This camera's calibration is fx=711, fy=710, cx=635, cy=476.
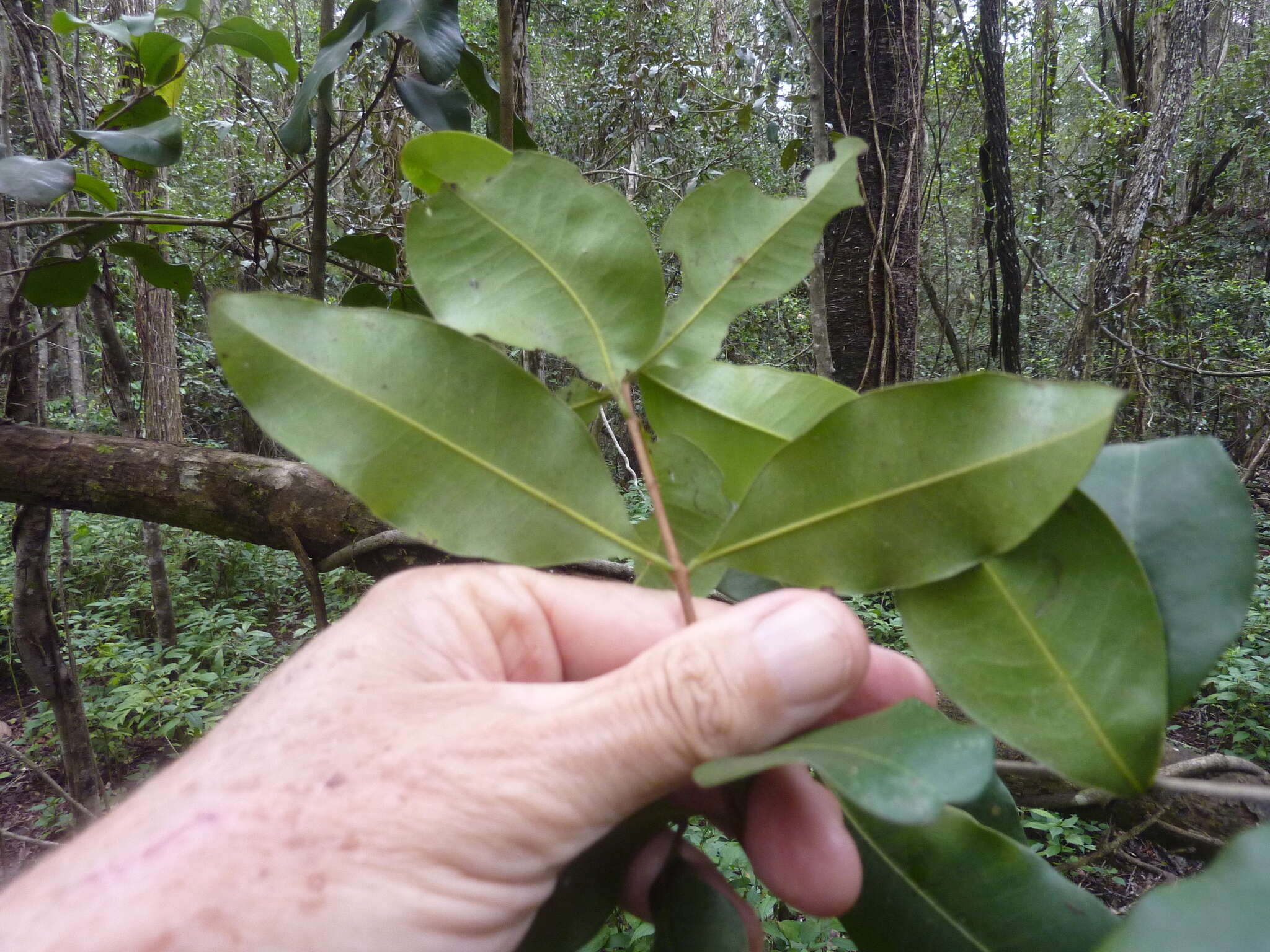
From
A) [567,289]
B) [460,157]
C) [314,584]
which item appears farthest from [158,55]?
[567,289]

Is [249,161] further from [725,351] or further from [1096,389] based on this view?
[1096,389]

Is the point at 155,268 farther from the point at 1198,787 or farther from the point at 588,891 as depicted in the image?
the point at 1198,787

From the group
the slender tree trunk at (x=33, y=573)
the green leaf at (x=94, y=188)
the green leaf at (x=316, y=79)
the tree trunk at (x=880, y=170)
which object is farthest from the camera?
the tree trunk at (x=880, y=170)

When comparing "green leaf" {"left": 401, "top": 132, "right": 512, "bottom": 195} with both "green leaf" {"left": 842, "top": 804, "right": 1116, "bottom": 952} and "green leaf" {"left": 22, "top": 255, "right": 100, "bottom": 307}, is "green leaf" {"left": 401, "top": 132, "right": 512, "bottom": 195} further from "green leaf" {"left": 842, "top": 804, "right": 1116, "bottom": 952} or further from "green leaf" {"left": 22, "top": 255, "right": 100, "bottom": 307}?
"green leaf" {"left": 22, "top": 255, "right": 100, "bottom": 307}

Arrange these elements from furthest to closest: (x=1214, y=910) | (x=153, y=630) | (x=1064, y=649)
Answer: (x=153, y=630) < (x=1064, y=649) < (x=1214, y=910)

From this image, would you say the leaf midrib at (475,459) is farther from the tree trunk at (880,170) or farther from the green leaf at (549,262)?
the tree trunk at (880,170)

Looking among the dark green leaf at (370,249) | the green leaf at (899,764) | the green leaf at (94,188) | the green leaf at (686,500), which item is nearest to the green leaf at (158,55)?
the green leaf at (94,188)

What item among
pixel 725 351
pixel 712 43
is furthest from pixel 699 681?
pixel 712 43
